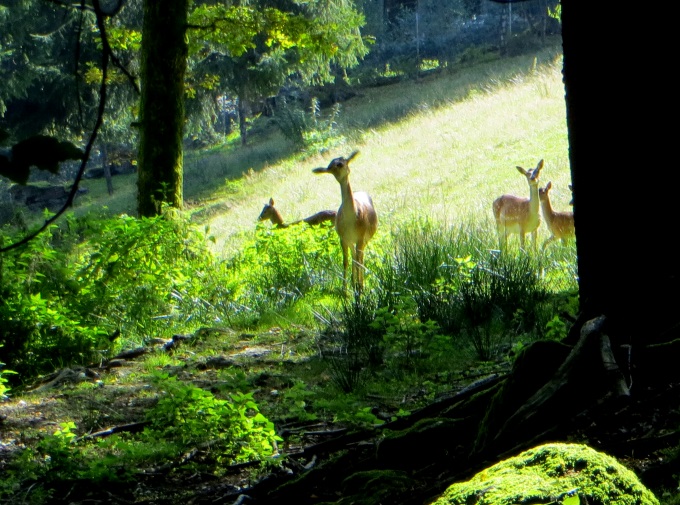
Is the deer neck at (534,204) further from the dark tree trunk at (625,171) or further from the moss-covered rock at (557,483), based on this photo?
the moss-covered rock at (557,483)

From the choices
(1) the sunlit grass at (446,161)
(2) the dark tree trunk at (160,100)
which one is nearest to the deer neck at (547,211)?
(1) the sunlit grass at (446,161)

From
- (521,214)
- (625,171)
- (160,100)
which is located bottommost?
(521,214)

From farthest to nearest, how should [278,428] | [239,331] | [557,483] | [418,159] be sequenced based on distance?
[418,159] → [239,331] → [278,428] → [557,483]

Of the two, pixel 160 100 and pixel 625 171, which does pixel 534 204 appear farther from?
pixel 625 171

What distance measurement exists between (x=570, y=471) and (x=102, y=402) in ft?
14.5

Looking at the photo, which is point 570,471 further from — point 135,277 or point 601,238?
point 135,277

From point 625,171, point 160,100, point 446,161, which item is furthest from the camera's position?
point 446,161

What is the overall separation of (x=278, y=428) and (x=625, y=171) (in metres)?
2.34

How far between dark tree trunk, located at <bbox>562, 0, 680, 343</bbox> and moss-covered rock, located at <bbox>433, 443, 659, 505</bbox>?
1.46 meters

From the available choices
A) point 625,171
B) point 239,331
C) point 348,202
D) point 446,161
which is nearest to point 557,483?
point 625,171

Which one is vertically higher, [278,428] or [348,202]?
[348,202]

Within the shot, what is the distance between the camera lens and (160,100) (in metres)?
12.9

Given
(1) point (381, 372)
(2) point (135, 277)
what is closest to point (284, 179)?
(2) point (135, 277)

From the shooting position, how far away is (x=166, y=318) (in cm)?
942
